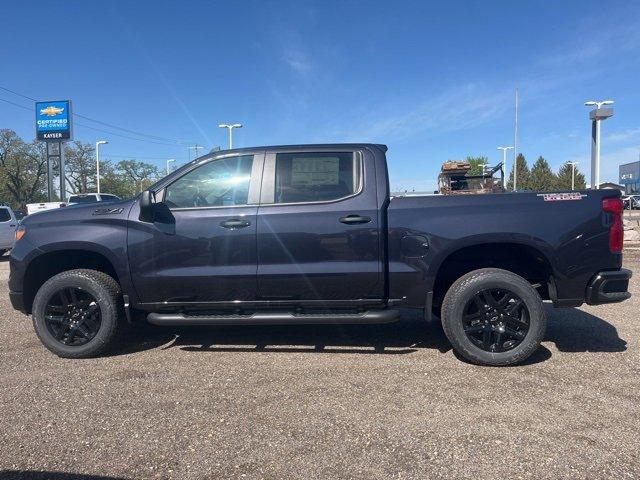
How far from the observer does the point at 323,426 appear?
314 centimetres

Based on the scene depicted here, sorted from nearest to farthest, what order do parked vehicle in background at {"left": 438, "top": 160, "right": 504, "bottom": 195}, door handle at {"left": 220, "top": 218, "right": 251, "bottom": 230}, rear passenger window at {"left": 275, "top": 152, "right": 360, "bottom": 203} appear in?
door handle at {"left": 220, "top": 218, "right": 251, "bottom": 230} < rear passenger window at {"left": 275, "top": 152, "right": 360, "bottom": 203} < parked vehicle in background at {"left": 438, "top": 160, "right": 504, "bottom": 195}

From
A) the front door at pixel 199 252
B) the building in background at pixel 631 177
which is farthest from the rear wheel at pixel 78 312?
the building in background at pixel 631 177

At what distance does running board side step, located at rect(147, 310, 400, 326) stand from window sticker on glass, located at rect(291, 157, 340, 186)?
1185 millimetres

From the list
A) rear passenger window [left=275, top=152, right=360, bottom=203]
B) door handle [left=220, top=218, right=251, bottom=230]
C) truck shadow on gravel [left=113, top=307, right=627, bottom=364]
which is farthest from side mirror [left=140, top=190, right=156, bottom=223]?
truck shadow on gravel [left=113, top=307, right=627, bottom=364]

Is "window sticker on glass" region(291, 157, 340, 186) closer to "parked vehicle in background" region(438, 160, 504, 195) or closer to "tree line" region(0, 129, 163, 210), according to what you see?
"parked vehicle in background" region(438, 160, 504, 195)

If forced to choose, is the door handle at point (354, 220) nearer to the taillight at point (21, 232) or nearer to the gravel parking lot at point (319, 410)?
the gravel parking lot at point (319, 410)

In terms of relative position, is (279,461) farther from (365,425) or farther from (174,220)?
(174,220)

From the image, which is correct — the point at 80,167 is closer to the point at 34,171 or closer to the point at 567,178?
the point at 34,171

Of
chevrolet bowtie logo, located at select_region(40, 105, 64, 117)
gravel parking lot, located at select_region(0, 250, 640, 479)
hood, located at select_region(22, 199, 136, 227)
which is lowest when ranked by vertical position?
gravel parking lot, located at select_region(0, 250, 640, 479)

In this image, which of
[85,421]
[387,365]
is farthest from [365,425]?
[85,421]

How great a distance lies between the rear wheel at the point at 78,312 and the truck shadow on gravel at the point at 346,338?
0.34 meters

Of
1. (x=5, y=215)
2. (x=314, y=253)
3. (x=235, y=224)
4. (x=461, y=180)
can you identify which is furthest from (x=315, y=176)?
(x=461, y=180)

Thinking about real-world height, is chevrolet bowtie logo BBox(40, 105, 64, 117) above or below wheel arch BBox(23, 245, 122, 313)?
above

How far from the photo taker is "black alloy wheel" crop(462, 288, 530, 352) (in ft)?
13.5
